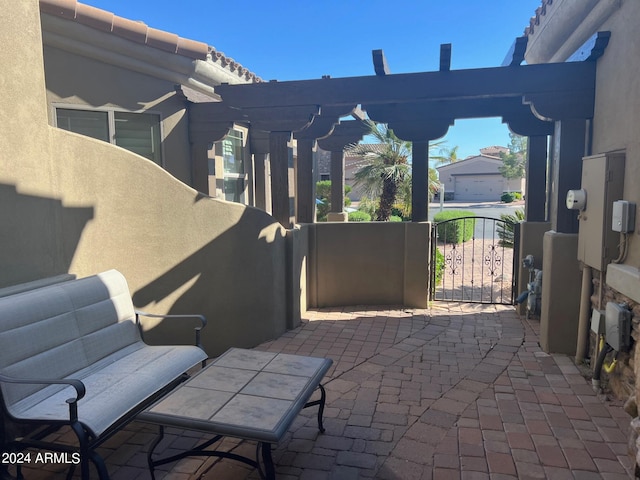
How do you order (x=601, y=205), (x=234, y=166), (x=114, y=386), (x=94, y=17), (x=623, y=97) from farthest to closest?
(x=234, y=166)
(x=94, y=17)
(x=601, y=205)
(x=623, y=97)
(x=114, y=386)

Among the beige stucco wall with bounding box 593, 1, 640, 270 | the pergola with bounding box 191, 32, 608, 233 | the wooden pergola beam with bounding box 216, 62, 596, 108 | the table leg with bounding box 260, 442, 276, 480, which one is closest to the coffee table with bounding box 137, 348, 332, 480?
the table leg with bounding box 260, 442, 276, 480

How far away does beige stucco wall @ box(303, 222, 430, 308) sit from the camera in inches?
279

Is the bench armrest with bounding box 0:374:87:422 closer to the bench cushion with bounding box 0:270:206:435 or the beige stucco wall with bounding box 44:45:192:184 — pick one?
the bench cushion with bounding box 0:270:206:435

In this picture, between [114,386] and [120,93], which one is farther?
[120,93]

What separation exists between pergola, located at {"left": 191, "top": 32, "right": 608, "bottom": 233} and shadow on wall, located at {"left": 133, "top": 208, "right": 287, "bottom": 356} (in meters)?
0.93

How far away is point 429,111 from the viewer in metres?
6.59

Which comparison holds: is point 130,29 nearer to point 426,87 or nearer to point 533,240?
point 426,87

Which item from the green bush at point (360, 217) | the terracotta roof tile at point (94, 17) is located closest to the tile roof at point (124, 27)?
the terracotta roof tile at point (94, 17)

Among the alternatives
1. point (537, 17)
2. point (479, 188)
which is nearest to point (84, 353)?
point (537, 17)

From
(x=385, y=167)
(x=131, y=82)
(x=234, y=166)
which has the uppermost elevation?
(x=131, y=82)

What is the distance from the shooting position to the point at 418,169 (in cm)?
682

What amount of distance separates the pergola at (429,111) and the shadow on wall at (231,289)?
93 cm

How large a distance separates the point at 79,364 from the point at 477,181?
152 ft

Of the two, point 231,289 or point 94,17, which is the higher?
point 94,17
